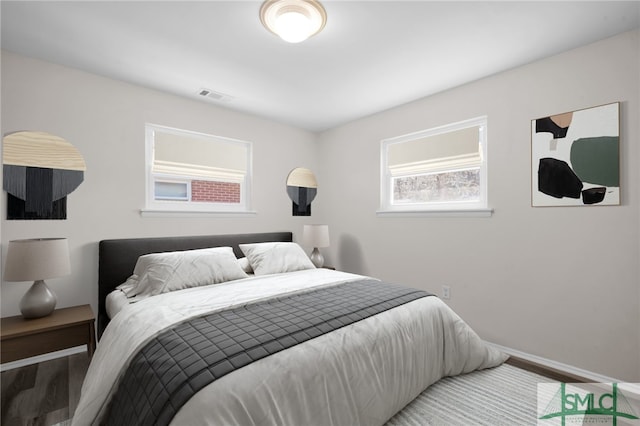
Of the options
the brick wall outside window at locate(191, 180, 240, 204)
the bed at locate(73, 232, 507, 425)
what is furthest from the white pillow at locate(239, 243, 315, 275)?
the brick wall outside window at locate(191, 180, 240, 204)

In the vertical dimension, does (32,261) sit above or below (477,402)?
above

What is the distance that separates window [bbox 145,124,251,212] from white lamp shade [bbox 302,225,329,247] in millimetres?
805

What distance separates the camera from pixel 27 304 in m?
2.02

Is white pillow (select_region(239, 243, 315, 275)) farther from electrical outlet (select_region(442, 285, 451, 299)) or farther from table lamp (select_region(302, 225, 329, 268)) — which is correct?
electrical outlet (select_region(442, 285, 451, 299))

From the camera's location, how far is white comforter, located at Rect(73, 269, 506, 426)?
1096mm

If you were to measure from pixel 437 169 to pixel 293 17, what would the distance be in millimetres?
2084

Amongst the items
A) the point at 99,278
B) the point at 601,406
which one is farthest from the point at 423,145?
the point at 99,278

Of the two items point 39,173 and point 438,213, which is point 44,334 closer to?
point 39,173

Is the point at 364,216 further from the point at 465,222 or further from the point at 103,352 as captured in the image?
the point at 103,352

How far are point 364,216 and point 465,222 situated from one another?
1.22m

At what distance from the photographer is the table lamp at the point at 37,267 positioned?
1.95 metres

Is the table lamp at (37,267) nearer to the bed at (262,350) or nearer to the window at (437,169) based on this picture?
the bed at (262,350)

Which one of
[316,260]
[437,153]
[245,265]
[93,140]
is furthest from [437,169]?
[93,140]

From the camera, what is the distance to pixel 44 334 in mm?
1926
